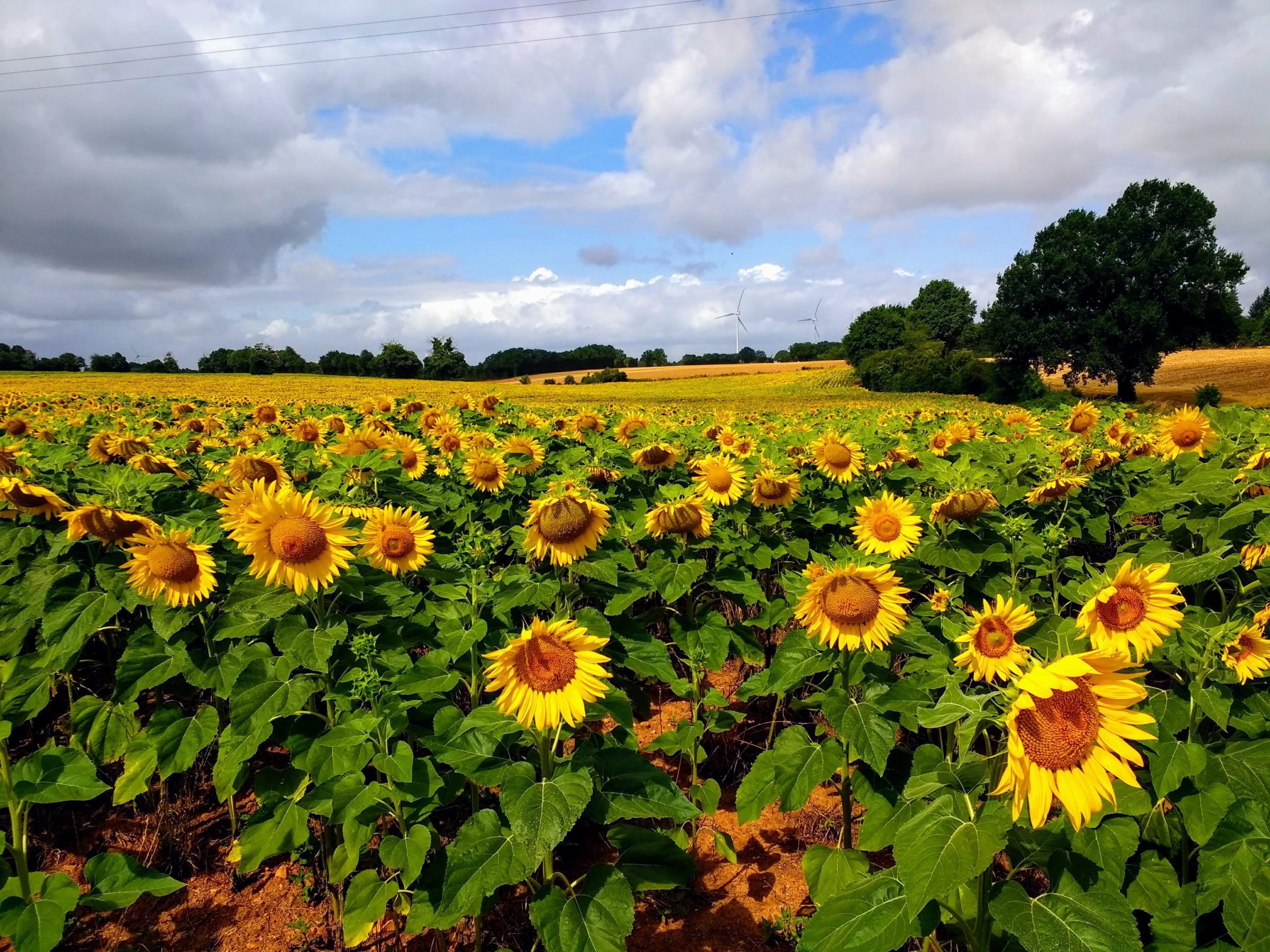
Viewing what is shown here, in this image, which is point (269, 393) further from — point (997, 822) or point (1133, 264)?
point (1133, 264)

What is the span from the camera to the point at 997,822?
1.96m

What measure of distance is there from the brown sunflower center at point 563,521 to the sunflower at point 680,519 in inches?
28.9

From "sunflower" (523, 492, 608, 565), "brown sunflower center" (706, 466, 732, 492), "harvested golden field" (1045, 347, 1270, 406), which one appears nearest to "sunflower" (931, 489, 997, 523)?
"brown sunflower center" (706, 466, 732, 492)

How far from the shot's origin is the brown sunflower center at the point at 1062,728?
6.21ft

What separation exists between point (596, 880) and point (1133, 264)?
56.9 meters

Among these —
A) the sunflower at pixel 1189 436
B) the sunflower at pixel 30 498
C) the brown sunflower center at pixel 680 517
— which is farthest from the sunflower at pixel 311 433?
the sunflower at pixel 1189 436

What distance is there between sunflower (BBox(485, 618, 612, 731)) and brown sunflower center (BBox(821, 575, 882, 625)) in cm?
123

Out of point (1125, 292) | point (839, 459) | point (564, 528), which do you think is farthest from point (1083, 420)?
point (1125, 292)

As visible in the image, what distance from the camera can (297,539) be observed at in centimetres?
305

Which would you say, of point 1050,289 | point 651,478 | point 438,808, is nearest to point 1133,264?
point 1050,289

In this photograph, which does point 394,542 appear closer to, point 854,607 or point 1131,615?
point 854,607

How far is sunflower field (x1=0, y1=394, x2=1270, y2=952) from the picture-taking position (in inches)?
86.7

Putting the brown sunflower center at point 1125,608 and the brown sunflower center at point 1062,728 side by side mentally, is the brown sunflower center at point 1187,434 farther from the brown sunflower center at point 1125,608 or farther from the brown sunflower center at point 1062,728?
the brown sunflower center at point 1062,728

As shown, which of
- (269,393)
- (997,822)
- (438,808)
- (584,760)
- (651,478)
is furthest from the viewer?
(269,393)
